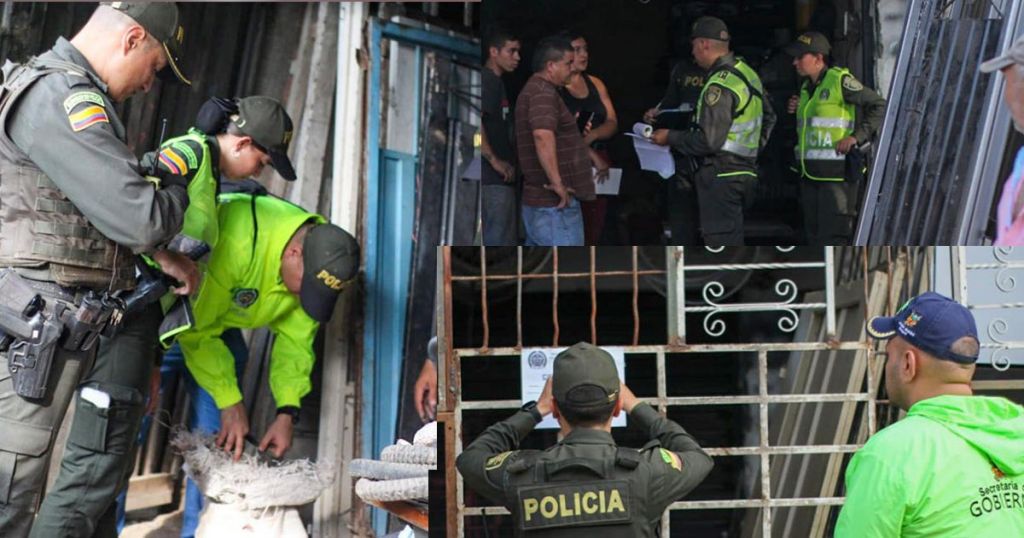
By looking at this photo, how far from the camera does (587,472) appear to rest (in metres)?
2.78

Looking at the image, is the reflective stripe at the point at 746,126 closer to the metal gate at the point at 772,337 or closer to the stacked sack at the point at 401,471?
the metal gate at the point at 772,337

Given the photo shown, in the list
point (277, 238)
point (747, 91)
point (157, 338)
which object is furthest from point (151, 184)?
point (747, 91)

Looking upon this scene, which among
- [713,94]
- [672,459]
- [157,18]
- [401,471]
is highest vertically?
[157,18]

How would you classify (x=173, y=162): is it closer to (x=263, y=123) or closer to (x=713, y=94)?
(x=263, y=123)

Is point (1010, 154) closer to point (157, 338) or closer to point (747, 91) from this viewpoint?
point (747, 91)

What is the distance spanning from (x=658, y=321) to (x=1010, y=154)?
1227 millimetres

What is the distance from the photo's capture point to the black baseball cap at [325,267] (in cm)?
407

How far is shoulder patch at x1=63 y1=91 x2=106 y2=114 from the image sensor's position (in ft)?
10.4

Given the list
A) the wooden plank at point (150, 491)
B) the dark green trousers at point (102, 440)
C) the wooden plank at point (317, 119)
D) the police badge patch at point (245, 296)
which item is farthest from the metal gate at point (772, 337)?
the wooden plank at point (150, 491)

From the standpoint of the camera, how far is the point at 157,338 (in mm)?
3697

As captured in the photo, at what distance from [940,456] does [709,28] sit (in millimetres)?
1700

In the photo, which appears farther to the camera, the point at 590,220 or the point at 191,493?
the point at 191,493

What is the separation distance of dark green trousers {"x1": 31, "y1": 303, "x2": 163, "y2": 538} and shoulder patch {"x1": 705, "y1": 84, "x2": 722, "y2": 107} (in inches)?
71.0

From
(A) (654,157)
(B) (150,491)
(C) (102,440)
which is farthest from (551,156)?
(B) (150,491)
